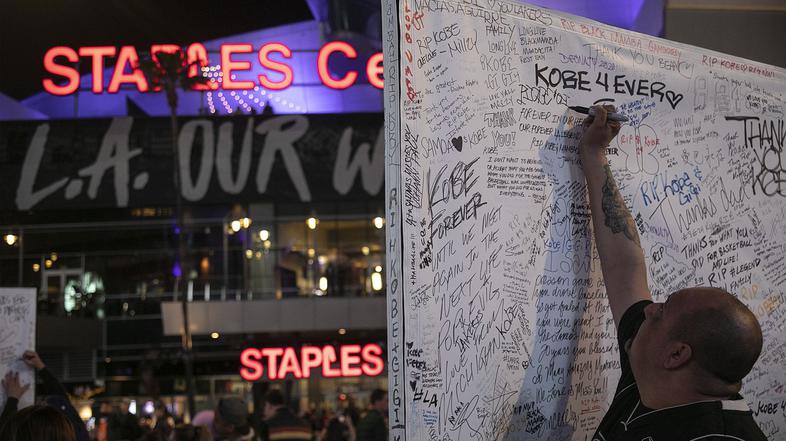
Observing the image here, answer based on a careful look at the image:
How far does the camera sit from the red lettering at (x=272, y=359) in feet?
116

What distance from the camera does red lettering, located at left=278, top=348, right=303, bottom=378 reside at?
35.1 meters

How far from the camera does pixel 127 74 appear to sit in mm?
35625

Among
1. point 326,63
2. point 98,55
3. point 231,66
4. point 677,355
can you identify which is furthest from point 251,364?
point 677,355

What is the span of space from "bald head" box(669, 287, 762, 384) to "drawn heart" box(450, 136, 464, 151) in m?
1.00

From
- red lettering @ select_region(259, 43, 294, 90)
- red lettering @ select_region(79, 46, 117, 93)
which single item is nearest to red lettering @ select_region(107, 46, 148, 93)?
red lettering @ select_region(79, 46, 117, 93)

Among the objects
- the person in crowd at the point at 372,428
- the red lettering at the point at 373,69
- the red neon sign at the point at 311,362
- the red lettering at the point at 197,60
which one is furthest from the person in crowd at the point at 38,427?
the red lettering at the point at 373,69

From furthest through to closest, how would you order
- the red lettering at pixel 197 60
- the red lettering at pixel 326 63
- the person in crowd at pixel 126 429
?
the red lettering at pixel 326 63 → the red lettering at pixel 197 60 → the person in crowd at pixel 126 429

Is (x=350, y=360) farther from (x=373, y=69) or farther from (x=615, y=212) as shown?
(x=615, y=212)

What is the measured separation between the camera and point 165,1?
38.2 m

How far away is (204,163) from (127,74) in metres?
5.23

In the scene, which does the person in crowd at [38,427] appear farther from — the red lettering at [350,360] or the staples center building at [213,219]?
the red lettering at [350,360]

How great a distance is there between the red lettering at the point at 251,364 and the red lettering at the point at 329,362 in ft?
7.78

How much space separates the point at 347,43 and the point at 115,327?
14.7 metres

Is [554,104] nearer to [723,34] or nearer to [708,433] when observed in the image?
[708,433]
